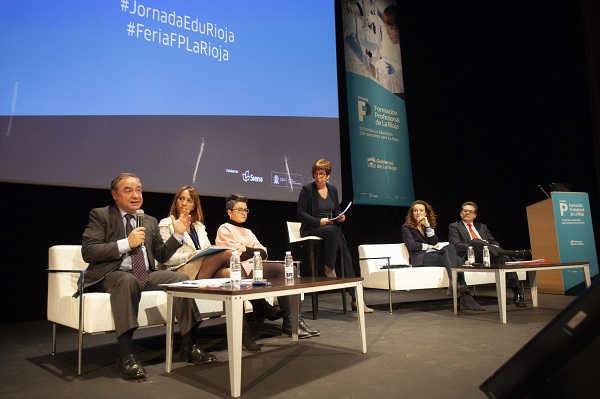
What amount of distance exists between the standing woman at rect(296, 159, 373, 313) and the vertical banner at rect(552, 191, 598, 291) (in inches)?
95.6

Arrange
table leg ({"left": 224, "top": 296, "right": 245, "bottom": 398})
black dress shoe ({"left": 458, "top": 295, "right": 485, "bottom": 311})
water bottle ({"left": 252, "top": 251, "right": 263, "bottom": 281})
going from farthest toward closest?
1. black dress shoe ({"left": 458, "top": 295, "right": 485, "bottom": 311})
2. water bottle ({"left": 252, "top": 251, "right": 263, "bottom": 281})
3. table leg ({"left": 224, "top": 296, "right": 245, "bottom": 398})

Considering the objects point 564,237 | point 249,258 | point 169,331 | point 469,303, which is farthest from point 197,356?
point 564,237

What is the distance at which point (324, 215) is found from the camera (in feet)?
13.2

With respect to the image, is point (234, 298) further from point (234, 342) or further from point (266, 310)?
point (266, 310)

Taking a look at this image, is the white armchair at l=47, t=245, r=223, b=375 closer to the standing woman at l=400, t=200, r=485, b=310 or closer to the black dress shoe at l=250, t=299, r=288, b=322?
the black dress shoe at l=250, t=299, r=288, b=322

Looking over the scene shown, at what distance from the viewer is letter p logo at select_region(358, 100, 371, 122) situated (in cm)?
580

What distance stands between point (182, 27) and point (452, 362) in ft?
10.8

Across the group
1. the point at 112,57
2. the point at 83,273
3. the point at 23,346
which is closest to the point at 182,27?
the point at 112,57

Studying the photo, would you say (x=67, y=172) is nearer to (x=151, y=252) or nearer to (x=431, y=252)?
(x=151, y=252)

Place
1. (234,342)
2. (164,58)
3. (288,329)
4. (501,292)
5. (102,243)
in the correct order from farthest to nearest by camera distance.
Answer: (164,58)
(501,292)
(288,329)
(102,243)
(234,342)

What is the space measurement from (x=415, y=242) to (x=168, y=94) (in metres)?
2.63

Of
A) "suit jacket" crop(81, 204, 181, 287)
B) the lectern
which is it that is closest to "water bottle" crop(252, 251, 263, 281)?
"suit jacket" crop(81, 204, 181, 287)

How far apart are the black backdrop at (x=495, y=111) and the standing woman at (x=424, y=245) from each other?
60.9 inches

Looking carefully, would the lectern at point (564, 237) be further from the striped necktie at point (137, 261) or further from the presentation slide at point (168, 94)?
the striped necktie at point (137, 261)
